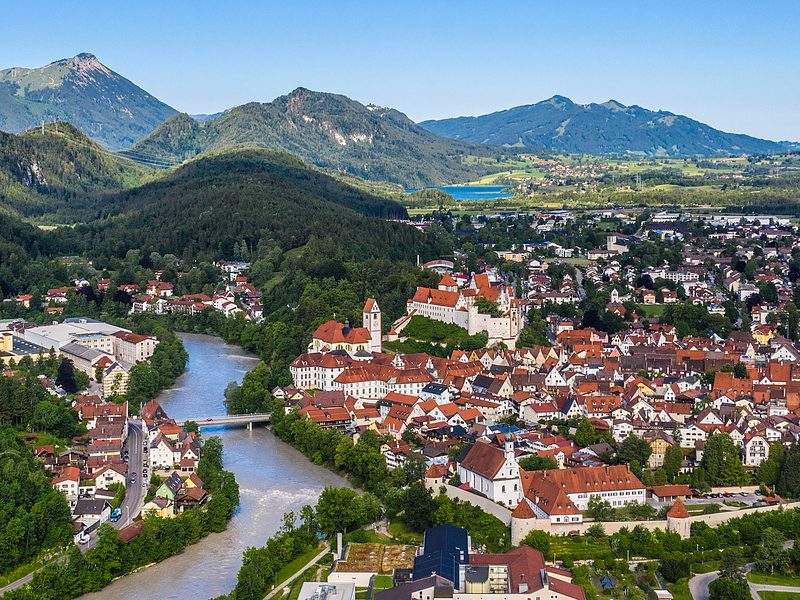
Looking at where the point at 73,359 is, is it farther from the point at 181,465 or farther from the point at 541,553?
the point at 541,553

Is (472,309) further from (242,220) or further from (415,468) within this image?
(242,220)

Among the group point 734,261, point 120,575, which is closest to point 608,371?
point 120,575

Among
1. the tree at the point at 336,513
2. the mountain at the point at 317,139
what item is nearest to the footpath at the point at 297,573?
the tree at the point at 336,513

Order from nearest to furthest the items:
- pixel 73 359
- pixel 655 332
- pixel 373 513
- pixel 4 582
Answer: pixel 4 582, pixel 373 513, pixel 73 359, pixel 655 332

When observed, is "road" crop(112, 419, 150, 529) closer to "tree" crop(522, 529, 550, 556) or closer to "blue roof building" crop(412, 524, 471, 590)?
"blue roof building" crop(412, 524, 471, 590)

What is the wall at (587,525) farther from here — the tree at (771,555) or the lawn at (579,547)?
the tree at (771,555)

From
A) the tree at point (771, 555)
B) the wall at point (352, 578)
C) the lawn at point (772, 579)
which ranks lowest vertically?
the lawn at point (772, 579)
